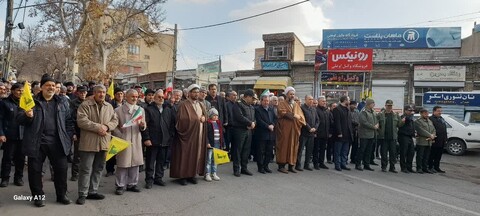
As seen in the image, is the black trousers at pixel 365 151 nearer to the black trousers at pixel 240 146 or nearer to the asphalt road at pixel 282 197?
the asphalt road at pixel 282 197

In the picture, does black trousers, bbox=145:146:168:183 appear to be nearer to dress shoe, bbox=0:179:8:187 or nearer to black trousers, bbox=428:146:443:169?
dress shoe, bbox=0:179:8:187

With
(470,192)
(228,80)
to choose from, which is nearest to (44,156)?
(470,192)

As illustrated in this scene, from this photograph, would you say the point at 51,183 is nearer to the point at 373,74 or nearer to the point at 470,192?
the point at 470,192

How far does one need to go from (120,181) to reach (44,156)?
1.20 metres

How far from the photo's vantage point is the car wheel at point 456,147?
515 inches

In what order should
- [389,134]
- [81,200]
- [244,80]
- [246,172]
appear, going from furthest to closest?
[244,80]
[389,134]
[246,172]
[81,200]

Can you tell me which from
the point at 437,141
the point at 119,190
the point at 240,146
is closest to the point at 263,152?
the point at 240,146

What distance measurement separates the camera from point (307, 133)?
8273 mm

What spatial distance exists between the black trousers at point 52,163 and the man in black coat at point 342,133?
6025 mm

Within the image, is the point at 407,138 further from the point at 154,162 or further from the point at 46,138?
the point at 46,138

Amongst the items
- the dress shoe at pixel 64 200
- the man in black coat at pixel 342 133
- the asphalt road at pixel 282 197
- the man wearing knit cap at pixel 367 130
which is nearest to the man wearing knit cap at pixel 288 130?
the asphalt road at pixel 282 197

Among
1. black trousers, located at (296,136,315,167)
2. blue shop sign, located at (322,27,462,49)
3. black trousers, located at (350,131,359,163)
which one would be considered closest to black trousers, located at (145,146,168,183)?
black trousers, located at (296,136,315,167)

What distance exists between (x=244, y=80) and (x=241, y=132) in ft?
70.0

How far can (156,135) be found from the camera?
244 inches
